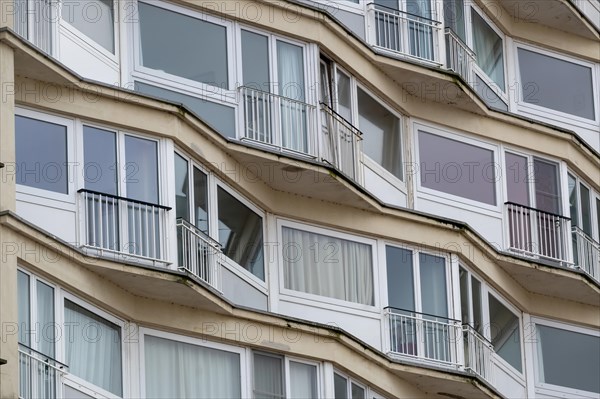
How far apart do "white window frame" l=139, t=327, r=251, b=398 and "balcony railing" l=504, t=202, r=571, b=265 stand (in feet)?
23.3

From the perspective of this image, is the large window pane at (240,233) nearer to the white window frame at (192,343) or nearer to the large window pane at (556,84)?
the white window frame at (192,343)

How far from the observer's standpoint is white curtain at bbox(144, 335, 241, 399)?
121 ft

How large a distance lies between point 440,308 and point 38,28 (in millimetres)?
9086

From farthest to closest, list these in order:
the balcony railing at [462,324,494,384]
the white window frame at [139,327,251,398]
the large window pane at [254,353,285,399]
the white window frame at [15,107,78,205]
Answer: the balcony railing at [462,324,494,384]
the large window pane at [254,353,285,399]
the white window frame at [139,327,251,398]
the white window frame at [15,107,78,205]

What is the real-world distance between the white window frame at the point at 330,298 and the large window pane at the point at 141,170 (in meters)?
3.37

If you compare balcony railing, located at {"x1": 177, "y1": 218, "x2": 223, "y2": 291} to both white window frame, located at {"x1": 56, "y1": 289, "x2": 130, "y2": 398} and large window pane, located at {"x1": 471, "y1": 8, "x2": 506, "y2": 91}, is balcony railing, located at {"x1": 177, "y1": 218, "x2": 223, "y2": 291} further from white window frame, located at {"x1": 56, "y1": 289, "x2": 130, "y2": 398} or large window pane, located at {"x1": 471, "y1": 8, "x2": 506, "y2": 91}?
large window pane, located at {"x1": 471, "y1": 8, "x2": 506, "y2": 91}

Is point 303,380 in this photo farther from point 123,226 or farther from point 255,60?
point 255,60

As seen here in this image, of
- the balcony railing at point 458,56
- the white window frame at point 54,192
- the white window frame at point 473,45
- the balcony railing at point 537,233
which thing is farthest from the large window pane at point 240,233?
the white window frame at point 473,45

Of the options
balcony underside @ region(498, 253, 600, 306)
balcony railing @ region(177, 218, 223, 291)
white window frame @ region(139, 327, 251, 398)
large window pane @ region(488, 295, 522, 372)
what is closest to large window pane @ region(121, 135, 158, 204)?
balcony railing @ region(177, 218, 223, 291)

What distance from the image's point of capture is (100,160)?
3625 centimetres

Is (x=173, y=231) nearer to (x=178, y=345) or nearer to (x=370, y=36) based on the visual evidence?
(x=178, y=345)

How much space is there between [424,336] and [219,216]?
175 inches

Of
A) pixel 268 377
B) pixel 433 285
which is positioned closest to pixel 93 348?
pixel 268 377

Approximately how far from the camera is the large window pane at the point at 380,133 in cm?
4141
